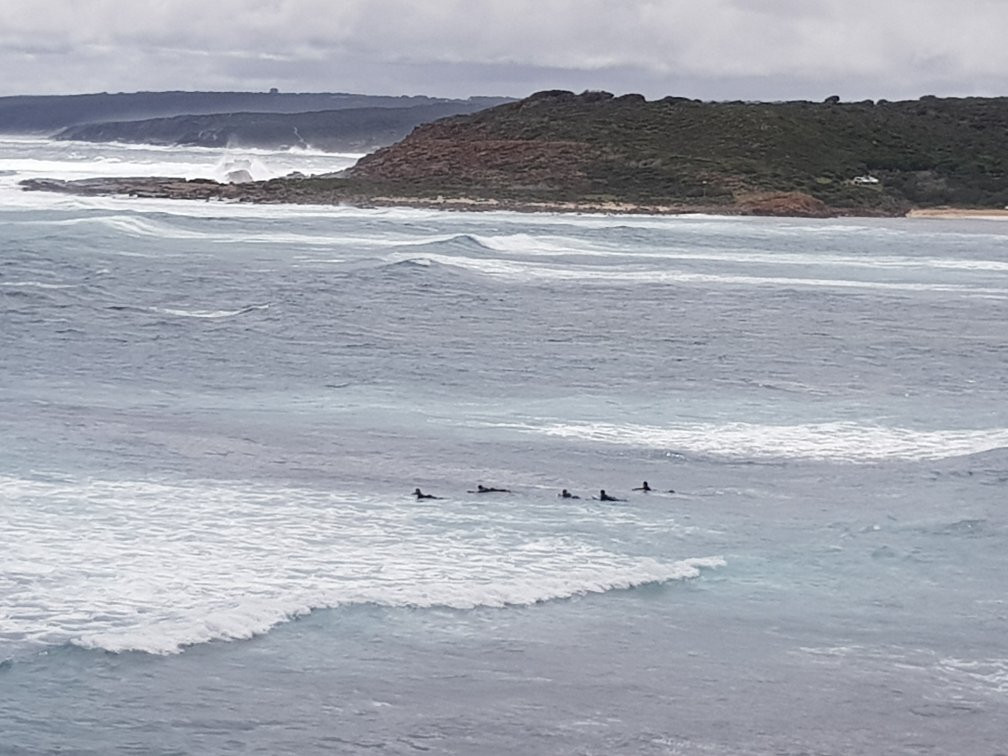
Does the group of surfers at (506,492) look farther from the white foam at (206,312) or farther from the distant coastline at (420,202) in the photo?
the distant coastline at (420,202)

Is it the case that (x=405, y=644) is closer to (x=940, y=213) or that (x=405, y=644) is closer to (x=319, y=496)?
(x=319, y=496)

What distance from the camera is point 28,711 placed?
24.4 feet

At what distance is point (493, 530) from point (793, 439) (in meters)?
4.76

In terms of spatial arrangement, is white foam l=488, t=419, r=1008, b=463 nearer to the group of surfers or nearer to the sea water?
the sea water

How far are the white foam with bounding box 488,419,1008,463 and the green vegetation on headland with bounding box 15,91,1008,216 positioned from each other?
1529 inches

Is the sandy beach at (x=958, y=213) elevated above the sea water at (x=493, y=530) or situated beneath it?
elevated above

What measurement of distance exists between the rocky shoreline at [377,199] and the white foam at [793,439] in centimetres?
3795

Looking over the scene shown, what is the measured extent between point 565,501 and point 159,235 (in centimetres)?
2807

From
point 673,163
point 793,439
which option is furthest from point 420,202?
point 793,439

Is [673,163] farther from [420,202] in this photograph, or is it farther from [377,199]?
[377,199]

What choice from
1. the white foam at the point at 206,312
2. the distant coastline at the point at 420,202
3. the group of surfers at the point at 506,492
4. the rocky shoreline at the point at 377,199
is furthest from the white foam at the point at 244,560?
the rocky shoreline at the point at 377,199

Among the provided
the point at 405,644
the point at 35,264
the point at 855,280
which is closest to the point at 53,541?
the point at 405,644

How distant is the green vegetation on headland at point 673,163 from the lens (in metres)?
57.0

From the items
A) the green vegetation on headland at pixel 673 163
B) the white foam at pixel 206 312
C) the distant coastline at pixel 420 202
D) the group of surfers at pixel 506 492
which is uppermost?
the green vegetation on headland at pixel 673 163
